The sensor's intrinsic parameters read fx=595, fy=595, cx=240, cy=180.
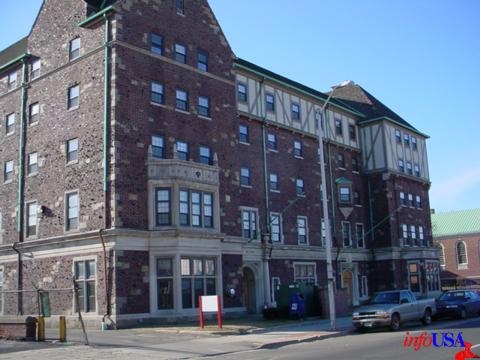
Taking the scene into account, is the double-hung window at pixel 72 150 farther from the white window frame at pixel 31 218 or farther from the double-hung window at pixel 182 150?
the double-hung window at pixel 182 150

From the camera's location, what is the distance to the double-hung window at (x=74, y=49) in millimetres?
32531

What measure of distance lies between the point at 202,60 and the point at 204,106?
280 centimetres

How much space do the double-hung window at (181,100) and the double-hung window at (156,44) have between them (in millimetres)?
2406

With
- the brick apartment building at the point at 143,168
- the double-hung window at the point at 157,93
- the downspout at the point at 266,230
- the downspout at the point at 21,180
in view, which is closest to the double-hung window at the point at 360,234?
the brick apartment building at the point at 143,168

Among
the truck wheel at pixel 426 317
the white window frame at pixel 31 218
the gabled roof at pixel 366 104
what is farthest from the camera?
the gabled roof at pixel 366 104

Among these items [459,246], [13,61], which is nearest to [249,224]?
[13,61]

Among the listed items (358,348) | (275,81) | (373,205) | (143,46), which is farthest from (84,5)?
(373,205)

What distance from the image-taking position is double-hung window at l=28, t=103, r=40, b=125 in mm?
34463

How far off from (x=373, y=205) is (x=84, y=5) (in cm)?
3059

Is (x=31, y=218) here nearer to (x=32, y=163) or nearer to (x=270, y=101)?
(x=32, y=163)

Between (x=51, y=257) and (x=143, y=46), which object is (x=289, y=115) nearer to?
(x=143, y=46)

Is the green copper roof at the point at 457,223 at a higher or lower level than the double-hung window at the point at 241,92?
lower

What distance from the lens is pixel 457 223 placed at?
3511 inches

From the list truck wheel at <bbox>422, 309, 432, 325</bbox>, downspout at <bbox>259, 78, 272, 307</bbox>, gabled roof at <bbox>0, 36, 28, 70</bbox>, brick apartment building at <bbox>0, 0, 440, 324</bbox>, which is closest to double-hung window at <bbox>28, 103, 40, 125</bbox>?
brick apartment building at <bbox>0, 0, 440, 324</bbox>
